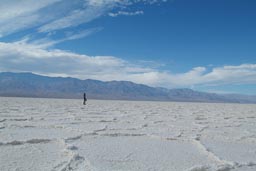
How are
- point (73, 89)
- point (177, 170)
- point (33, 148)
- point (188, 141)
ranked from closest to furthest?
point (177, 170)
point (33, 148)
point (188, 141)
point (73, 89)

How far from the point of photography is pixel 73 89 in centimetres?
18988

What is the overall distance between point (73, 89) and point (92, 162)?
19040cm

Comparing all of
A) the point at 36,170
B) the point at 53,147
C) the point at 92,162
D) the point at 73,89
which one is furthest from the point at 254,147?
the point at 73,89

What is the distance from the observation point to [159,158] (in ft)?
8.73

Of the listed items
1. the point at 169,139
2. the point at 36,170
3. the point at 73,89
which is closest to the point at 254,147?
the point at 169,139

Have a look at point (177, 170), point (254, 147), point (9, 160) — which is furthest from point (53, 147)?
point (254, 147)

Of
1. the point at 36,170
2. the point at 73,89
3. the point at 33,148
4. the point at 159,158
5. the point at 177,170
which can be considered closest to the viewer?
the point at 36,170

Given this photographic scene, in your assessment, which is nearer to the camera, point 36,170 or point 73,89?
point 36,170

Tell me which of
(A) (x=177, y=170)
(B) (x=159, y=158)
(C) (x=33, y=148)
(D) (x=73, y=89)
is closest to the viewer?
(A) (x=177, y=170)

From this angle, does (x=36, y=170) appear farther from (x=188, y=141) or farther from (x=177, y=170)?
(x=188, y=141)

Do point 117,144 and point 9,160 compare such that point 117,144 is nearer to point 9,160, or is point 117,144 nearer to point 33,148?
point 33,148

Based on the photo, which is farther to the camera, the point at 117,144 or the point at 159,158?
the point at 117,144

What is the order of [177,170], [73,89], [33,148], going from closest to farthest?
[177,170]
[33,148]
[73,89]

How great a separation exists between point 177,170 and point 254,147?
1444 mm
